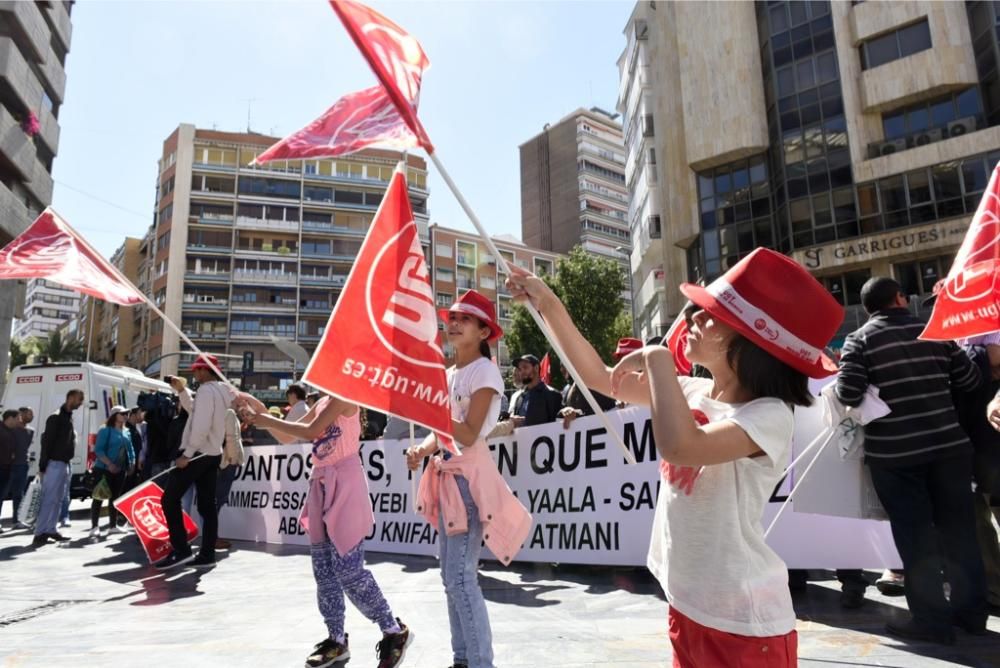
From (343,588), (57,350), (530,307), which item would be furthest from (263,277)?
(530,307)

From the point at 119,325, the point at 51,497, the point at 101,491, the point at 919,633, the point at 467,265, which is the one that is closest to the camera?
the point at 919,633

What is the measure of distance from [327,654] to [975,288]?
4.16 metres

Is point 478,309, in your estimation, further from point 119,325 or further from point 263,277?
point 119,325

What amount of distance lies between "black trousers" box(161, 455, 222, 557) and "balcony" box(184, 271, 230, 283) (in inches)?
2393

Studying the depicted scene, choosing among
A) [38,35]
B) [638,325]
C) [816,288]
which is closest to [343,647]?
[816,288]

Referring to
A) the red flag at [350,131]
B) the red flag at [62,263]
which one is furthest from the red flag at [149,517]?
the red flag at [350,131]

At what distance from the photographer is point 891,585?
4965mm

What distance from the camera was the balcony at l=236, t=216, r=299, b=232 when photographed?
6506 centimetres

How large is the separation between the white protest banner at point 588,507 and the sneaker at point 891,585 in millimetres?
257

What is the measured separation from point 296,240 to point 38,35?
40612 mm

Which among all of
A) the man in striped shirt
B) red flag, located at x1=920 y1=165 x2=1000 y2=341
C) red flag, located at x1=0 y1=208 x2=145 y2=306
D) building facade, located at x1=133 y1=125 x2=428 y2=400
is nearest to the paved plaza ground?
the man in striped shirt

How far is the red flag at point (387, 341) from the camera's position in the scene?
2.47 meters

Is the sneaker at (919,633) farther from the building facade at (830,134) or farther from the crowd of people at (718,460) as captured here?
the building facade at (830,134)

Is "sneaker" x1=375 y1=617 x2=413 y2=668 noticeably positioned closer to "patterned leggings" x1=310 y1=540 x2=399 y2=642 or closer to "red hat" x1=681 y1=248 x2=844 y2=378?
"patterned leggings" x1=310 y1=540 x2=399 y2=642
